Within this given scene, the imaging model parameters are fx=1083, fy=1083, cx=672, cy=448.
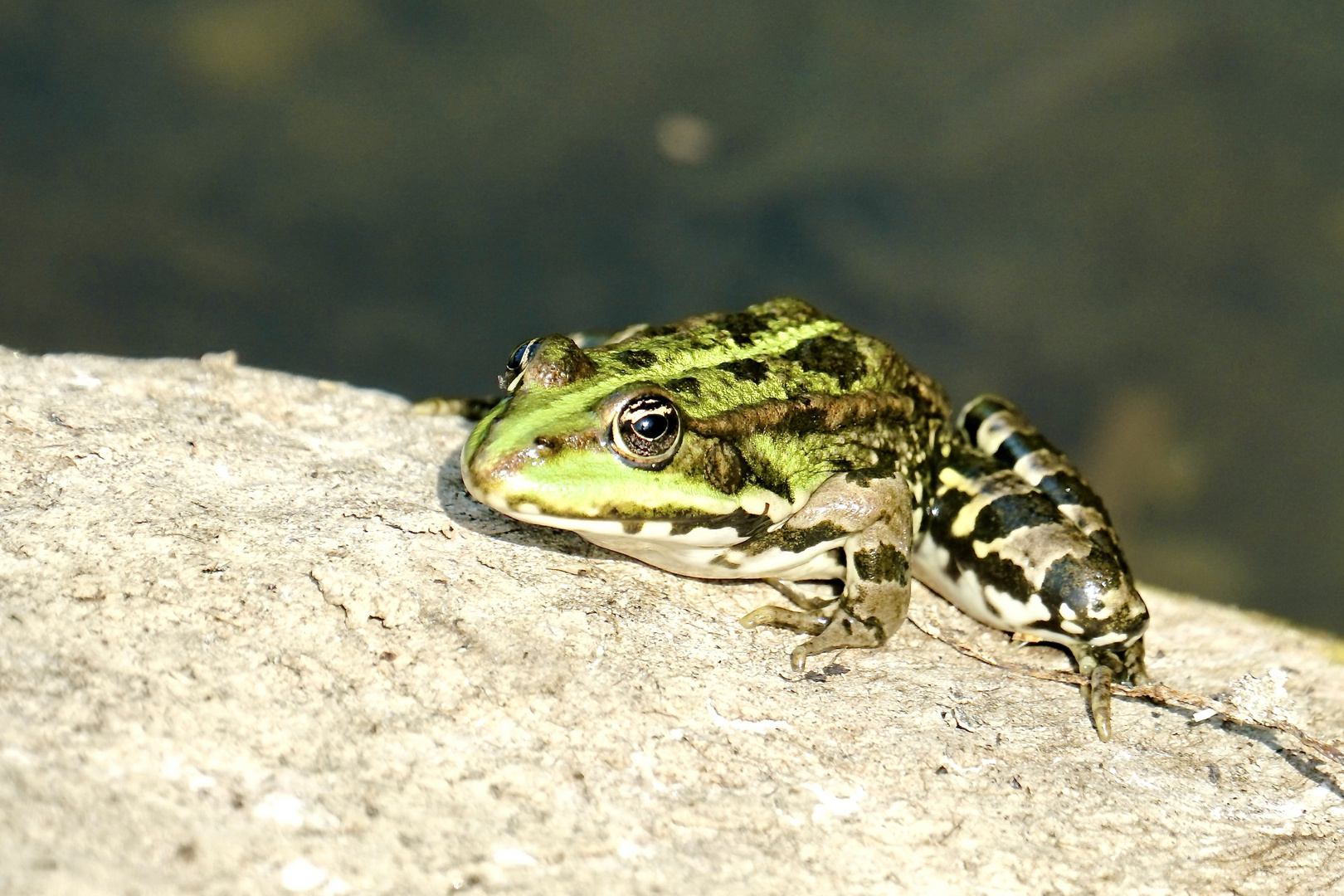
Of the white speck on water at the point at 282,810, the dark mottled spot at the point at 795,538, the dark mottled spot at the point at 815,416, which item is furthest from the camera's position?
the dark mottled spot at the point at 795,538

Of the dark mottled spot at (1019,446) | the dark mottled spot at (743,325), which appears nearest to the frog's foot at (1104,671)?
the dark mottled spot at (1019,446)

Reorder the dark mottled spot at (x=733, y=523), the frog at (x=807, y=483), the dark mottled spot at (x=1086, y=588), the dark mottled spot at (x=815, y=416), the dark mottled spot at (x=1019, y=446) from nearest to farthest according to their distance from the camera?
1. the frog at (x=807, y=483)
2. the dark mottled spot at (x=733, y=523)
3. the dark mottled spot at (x=815, y=416)
4. the dark mottled spot at (x=1086, y=588)
5. the dark mottled spot at (x=1019, y=446)

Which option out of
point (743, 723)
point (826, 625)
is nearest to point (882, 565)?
point (826, 625)

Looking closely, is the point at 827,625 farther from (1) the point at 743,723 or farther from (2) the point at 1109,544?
(2) the point at 1109,544

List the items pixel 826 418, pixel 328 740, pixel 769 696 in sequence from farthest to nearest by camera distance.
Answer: pixel 826 418 < pixel 769 696 < pixel 328 740

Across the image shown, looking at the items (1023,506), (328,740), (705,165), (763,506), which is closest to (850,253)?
(705,165)

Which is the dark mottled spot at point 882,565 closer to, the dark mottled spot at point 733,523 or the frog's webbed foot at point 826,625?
the frog's webbed foot at point 826,625

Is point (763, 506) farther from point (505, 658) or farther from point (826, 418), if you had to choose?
point (505, 658)
